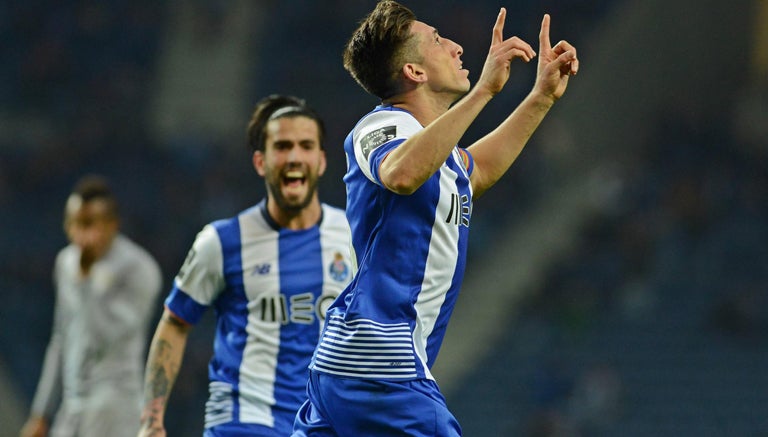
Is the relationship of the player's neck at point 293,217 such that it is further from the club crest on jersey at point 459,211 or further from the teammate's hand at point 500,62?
the teammate's hand at point 500,62

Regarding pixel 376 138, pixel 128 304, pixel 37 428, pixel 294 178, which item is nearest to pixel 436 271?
pixel 376 138

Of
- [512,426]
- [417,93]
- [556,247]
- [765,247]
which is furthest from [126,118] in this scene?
[417,93]

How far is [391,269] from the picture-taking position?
3473 mm

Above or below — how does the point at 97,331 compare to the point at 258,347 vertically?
above

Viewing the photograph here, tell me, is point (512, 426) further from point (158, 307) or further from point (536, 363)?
point (158, 307)

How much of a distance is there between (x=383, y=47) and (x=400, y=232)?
24.2 inches

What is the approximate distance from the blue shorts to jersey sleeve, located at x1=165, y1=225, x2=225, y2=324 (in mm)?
1697

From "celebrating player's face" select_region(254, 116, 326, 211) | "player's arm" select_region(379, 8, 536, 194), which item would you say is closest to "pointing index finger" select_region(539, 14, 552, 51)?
"player's arm" select_region(379, 8, 536, 194)

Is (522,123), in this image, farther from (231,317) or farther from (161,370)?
A: (161,370)

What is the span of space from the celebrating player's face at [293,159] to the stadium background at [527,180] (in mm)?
8267

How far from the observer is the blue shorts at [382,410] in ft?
11.2

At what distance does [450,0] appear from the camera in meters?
20.5

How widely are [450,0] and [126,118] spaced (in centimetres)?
614

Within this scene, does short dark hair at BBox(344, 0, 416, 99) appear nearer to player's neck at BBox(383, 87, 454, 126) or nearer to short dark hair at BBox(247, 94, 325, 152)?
player's neck at BBox(383, 87, 454, 126)
